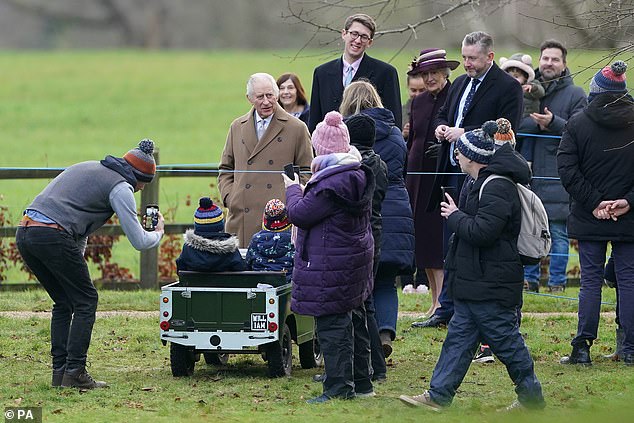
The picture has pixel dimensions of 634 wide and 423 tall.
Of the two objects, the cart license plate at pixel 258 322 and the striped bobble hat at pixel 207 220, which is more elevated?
the striped bobble hat at pixel 207 220

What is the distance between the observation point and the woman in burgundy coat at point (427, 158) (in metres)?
11.2

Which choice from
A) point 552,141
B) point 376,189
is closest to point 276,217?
point 376,189

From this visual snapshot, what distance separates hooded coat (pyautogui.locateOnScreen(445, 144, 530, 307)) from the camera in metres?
7.43

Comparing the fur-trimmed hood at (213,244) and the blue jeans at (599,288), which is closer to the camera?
the fur-trimmed hood at (213,244)

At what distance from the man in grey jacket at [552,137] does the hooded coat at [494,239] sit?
4.70 m

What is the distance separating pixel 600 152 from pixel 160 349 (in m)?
3.90

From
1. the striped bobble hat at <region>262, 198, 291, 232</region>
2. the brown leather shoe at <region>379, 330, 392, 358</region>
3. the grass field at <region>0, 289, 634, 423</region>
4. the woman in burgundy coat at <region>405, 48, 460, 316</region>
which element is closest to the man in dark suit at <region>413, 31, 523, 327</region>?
the woman in burgundy coat at <region>405, 48, 460, 316</region>

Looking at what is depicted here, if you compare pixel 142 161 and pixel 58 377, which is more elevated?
pixel 142 161

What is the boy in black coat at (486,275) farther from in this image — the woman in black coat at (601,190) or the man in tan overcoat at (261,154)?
the man in tan overcoat at (261,154)

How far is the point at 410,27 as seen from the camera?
416 inches

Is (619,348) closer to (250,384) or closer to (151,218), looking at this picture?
(250,384)

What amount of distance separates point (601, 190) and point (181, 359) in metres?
3.42

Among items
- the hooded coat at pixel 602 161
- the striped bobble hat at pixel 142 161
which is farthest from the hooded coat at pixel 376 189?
the hooded coat at pixel 602 161

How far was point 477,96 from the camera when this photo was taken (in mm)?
10156
